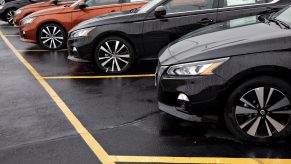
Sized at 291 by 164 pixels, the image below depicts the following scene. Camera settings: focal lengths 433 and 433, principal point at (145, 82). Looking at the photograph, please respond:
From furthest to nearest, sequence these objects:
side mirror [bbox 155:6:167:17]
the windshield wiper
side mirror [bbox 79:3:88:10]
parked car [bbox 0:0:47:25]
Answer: parked car [bbox 0:0:47:25] → side mirror [bbox 79:3:88:10] → side mirror [bbox 155:6:167:17] → the windshield wiper

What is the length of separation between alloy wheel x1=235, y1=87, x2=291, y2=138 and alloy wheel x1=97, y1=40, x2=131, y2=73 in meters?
3.58

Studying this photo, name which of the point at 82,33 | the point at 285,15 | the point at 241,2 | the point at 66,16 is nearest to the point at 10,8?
the point at 66,16

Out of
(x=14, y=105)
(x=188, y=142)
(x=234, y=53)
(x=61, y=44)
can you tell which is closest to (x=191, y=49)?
(x=234, y=53)

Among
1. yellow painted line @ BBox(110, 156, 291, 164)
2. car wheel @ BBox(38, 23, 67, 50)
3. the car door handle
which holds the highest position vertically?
the car door handle

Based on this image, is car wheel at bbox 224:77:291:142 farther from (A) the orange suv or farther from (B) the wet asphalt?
(A) the orange suv

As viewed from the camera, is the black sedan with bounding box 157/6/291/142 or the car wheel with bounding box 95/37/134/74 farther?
the car wheel with bounding box 95/37/134/74

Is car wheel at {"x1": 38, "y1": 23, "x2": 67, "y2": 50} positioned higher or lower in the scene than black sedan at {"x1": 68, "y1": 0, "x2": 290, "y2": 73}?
lower

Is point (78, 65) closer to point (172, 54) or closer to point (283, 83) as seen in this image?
point (172, 54)

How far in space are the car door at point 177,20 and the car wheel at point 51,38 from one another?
150 inches

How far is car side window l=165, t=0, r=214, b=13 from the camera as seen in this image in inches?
291

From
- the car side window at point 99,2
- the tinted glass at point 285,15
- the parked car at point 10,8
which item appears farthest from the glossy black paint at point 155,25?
the parked car at point 10,8

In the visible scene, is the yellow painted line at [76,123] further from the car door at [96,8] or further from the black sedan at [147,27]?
the car door at [96,8]

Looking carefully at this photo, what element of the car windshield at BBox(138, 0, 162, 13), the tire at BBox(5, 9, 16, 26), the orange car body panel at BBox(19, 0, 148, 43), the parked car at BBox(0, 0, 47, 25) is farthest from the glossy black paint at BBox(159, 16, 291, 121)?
the tire at BBox(5, 9, 16, 26)

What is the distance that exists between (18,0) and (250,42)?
13381mm
